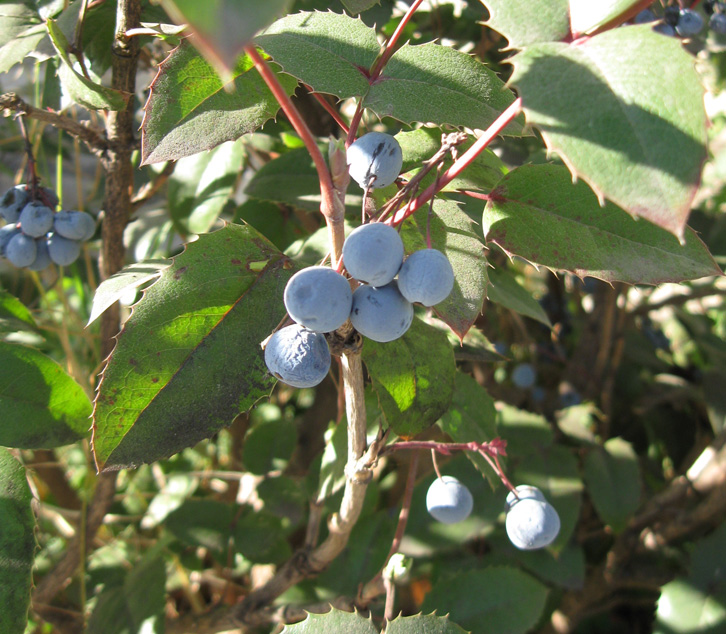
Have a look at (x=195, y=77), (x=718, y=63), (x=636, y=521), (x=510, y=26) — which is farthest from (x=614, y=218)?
(x=718, y=63)

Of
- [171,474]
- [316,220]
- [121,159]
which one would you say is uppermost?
[121,159]

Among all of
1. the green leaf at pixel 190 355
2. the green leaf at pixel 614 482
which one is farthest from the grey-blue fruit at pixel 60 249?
the green leaf at pixel 614 482

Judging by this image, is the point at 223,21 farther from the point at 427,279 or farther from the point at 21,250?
the point at 21,250

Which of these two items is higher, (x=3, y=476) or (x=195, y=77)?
(x=195, y=77)

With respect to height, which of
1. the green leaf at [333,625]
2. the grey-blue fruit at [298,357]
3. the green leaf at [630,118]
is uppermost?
the green leaf at [630,118]

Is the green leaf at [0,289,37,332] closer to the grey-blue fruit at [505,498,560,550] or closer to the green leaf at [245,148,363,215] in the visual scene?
the green leaf at [245,148,363,215]

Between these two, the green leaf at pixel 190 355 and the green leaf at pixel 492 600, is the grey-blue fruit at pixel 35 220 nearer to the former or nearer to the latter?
the green leaf at pixel 190 355

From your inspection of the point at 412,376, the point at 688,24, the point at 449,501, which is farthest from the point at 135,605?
the point at 688,24

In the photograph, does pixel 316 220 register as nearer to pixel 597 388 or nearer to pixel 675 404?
pixel 597 388
